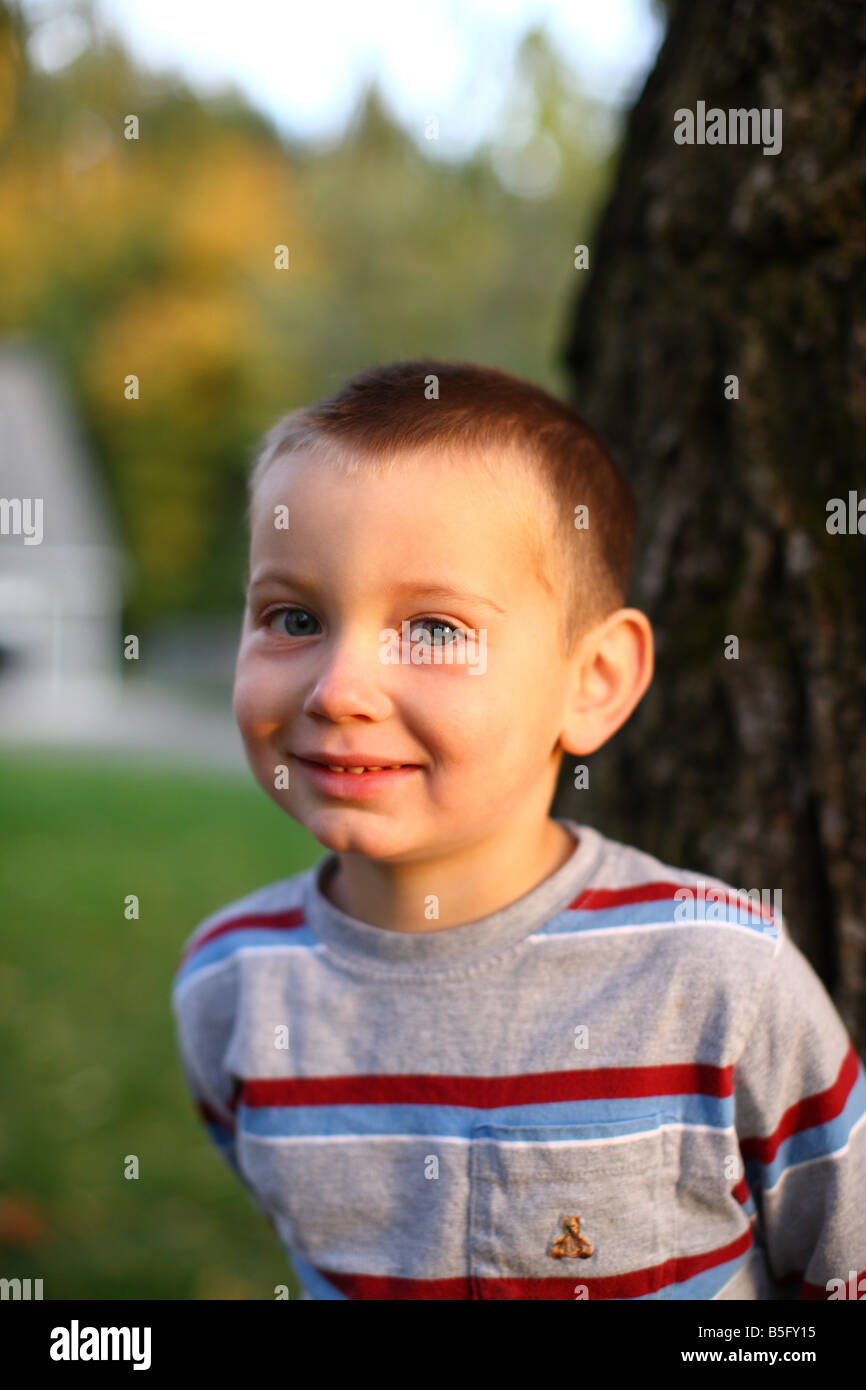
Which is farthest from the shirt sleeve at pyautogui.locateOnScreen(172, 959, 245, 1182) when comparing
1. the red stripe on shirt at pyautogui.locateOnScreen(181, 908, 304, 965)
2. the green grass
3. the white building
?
the white building

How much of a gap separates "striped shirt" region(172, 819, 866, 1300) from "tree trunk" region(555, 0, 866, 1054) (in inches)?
16.4

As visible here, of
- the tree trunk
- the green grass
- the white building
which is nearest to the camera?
the tree trunk

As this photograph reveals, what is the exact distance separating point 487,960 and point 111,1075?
10.8 feet

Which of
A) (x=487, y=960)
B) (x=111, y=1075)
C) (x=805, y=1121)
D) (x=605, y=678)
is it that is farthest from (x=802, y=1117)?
(x=111, y=1075)

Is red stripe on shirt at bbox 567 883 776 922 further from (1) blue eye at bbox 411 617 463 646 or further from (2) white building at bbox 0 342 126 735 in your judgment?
(2) white building at bbox 0 342 126 735

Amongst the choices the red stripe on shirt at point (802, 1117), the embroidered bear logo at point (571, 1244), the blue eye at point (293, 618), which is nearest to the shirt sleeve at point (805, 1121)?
the red stripe on shirt at point (802, 1117)

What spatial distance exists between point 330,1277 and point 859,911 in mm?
990

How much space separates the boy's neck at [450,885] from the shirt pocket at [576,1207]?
287 mm

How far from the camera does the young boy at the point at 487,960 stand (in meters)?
1.44

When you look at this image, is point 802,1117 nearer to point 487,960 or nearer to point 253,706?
point 487,960

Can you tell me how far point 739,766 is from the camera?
205cm

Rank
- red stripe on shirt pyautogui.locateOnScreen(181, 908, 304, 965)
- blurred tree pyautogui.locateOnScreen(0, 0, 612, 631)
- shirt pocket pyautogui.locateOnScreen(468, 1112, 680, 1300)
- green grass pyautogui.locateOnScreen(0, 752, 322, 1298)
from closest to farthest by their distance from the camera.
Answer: shirt pocket pyautogui.locateOnScreen(468, 1112, 680, 1300)
red stripe on shirt pyautogui.locateOnScreen(181, 908, 304, 965)
green grass pyautogui.locateOnScreen(0, 752, 322, 1298)
blurred tree pyautogui.locateOnScreen(0, 0, 612, 631)

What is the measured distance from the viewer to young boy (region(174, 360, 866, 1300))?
4.73 feet
